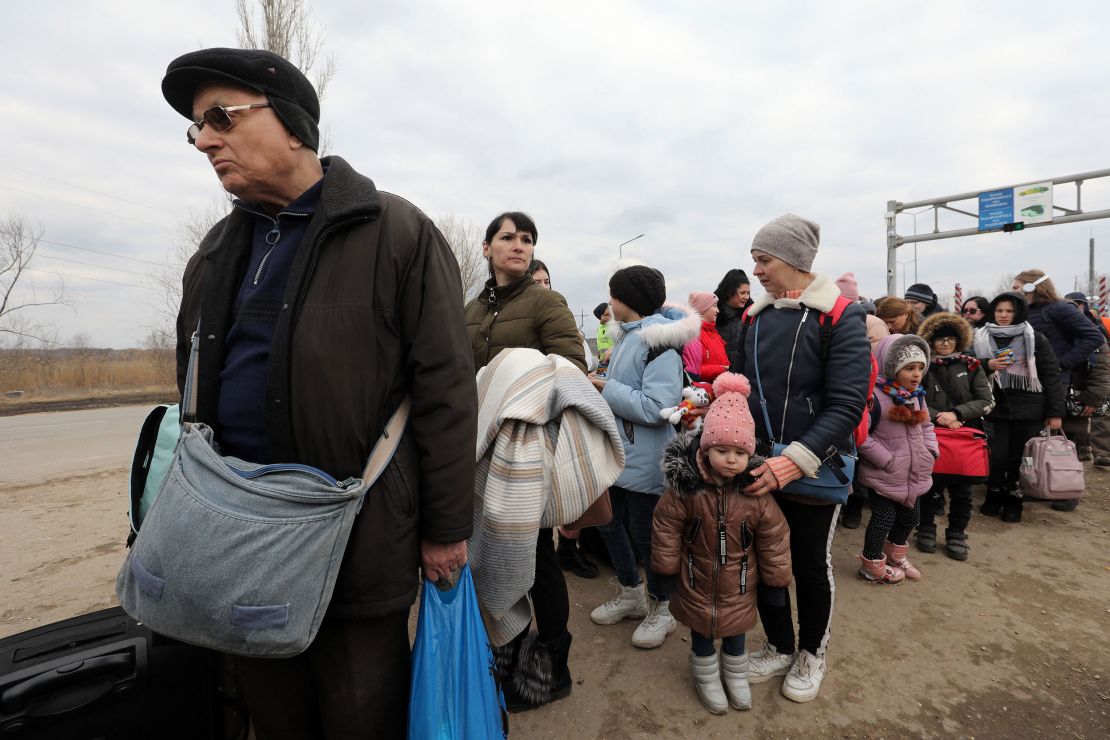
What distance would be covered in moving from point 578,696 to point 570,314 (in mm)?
1858

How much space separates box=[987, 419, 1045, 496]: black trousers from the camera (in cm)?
451

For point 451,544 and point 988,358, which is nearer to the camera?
point 451,544

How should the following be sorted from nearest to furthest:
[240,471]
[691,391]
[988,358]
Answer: [240,471] < [691,391] < [988,358]

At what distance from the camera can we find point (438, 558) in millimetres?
1465

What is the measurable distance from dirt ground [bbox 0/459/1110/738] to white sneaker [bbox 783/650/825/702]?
4 cm

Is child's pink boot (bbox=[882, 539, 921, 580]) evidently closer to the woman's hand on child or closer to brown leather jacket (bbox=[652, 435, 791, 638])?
brown leather jacket (bbox=[652, 435, 791, 638])

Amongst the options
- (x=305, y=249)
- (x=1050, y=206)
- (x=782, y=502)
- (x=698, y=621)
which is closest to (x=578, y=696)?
(x=698, y=621)

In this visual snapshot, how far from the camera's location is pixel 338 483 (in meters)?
1.27

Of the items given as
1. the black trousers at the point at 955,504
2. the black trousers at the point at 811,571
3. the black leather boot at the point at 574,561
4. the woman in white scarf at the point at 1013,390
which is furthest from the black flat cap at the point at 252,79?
the woman in white scarf at the point at 1013,390

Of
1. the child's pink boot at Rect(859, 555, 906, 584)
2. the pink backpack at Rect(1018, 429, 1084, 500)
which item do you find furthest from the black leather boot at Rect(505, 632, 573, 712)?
the pink backpack at Rect(1018, 429, 1084, 500)

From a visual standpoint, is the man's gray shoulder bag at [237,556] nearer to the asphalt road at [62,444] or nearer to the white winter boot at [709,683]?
the white winter boot at [709,683]

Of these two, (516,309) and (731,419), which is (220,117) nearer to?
(516,309)

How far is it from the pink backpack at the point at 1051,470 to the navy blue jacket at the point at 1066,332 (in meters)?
0.79

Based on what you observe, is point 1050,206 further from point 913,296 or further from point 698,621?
point 698,621
